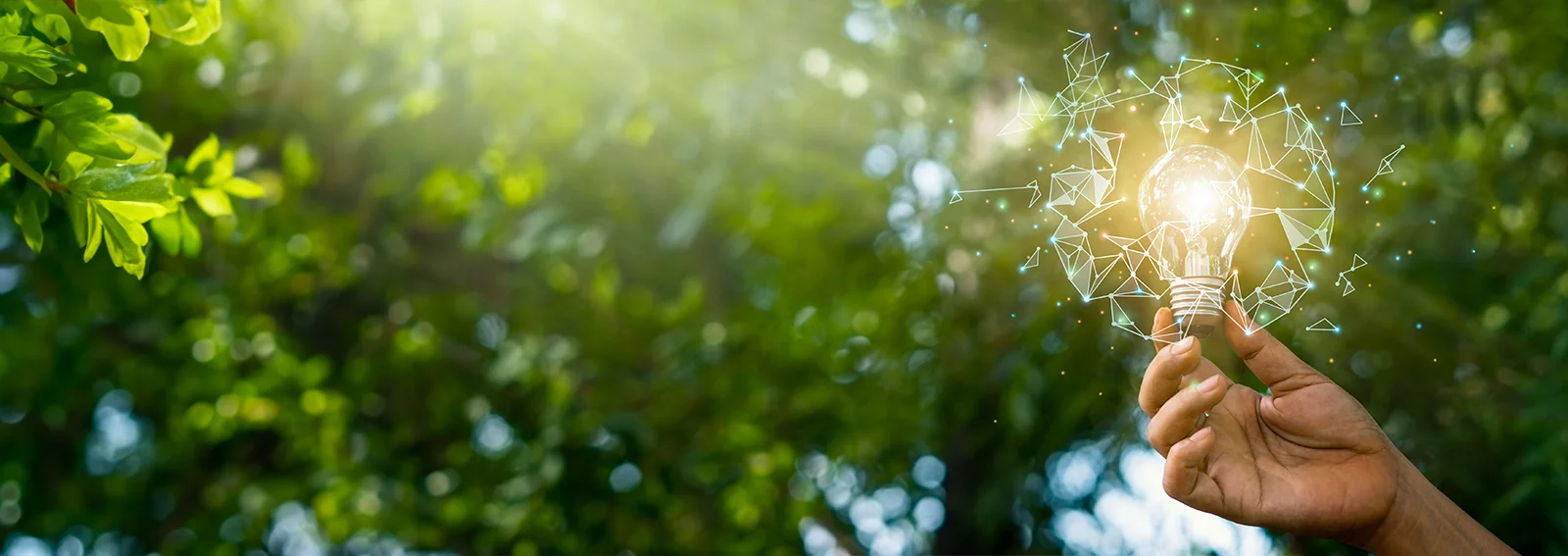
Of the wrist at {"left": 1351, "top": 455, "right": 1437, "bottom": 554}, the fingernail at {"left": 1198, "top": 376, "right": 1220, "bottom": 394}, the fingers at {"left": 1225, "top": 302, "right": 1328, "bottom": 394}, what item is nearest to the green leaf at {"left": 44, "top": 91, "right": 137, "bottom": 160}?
the fingernail at {"left": 1198, "top": 376, "right": 1220, "bottom": 394}

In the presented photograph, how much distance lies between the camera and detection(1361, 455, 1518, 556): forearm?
82.9 inches

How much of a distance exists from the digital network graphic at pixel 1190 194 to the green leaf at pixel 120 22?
1.70m

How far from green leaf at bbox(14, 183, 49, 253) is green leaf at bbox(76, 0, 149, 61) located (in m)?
0.25

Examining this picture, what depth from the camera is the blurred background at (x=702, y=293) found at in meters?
3.84

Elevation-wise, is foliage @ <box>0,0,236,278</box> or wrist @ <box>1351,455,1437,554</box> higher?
foliage @ <box>0,0,236,278</box>

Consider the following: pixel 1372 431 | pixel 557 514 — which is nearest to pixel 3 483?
pixel 557 514

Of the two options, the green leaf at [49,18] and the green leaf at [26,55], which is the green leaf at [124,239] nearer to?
the green leaf at [26,55]

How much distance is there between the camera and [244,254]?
6.60 m

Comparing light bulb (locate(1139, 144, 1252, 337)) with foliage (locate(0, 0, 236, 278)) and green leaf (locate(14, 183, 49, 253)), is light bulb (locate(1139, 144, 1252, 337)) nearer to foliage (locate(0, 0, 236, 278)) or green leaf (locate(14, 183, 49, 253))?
foliage (locate(0, 0, 236, 278))

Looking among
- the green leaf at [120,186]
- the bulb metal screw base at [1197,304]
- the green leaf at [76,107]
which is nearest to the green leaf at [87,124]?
the green leaf at [76,107]

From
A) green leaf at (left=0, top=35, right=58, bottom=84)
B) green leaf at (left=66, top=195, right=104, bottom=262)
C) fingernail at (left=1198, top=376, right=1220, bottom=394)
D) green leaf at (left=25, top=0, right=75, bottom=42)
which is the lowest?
fingernail at (left=1198, top=376, right=1220, bottom=394)

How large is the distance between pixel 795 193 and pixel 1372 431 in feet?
12.3

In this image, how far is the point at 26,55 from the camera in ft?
4.93

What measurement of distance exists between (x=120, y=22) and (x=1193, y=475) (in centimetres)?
195
